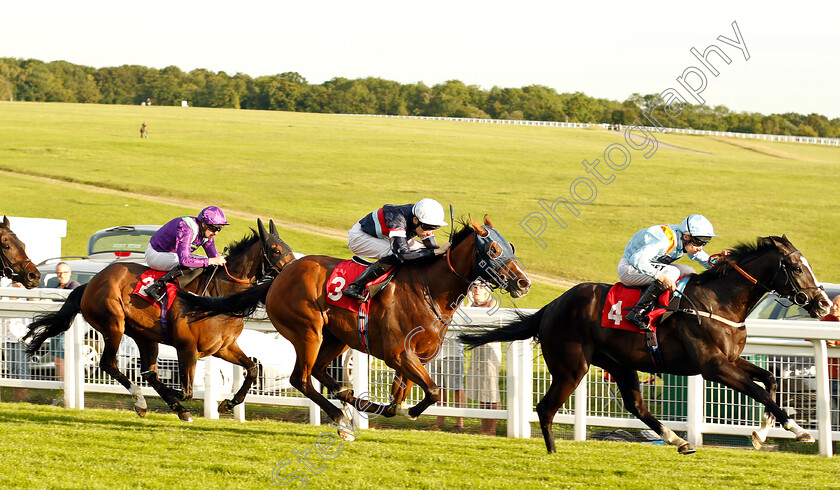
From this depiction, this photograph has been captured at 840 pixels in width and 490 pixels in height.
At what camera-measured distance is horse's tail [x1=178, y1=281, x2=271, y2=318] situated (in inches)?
259

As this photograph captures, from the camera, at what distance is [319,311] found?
6.25 m

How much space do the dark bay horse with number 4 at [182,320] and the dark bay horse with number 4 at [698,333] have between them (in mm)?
2319

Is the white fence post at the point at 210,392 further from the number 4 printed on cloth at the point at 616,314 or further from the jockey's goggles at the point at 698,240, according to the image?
the jockey's goggles at the point at 698,240

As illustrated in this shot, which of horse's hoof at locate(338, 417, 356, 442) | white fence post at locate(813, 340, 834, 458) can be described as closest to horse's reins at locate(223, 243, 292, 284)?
horse's hoof at locate(338, 417, 356, 442)

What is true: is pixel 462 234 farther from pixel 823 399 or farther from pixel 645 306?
pixel 823 399

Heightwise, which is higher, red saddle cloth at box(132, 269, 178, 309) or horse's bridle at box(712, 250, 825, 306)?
horse's bridle at box(712, 250, 825, 306)

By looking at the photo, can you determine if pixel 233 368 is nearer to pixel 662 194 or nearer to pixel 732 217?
pixel 732 217

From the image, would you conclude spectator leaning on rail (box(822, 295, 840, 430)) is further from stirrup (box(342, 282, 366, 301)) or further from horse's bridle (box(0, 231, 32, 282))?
horse's bridle (box(0, 231, 32, 282))

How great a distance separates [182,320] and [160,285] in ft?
1.24

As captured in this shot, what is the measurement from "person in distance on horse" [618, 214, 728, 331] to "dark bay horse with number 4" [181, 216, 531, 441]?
0.83 m

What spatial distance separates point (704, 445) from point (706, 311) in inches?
60.8

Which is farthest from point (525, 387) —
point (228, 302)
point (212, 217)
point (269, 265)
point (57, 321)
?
point (57, 321)

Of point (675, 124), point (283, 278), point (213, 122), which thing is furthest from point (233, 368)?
point (675, 124)

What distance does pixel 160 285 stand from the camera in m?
6.90
